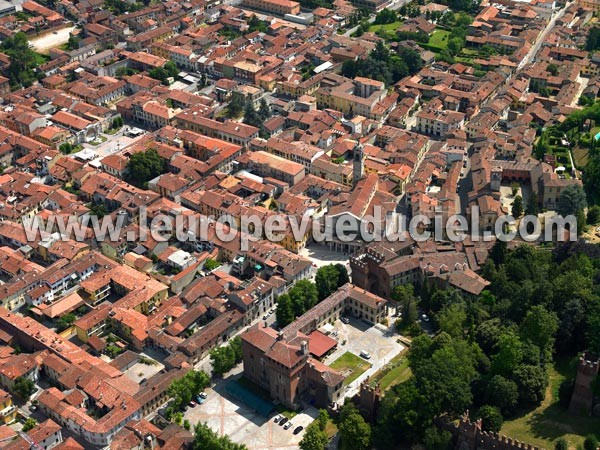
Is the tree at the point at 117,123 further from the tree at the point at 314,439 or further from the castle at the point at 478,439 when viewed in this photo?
the castle at the point at 478,439

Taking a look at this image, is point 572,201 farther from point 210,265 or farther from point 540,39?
point 540,39

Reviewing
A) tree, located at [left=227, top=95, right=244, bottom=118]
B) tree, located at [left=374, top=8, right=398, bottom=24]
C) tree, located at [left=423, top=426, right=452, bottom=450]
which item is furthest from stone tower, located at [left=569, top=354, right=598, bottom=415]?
tree, located at [left=374, top=8, right=398, bottom=24]

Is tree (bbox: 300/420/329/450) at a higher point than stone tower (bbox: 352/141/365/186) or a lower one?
lower

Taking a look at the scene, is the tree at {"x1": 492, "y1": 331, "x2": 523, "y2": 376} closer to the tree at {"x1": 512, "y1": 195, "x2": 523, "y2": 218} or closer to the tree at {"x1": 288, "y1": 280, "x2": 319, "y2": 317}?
the tree at {"x1": 288, "y1": 280, "x2": 319, "y2": 317}

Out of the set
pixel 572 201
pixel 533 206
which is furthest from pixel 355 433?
pixel 572 201

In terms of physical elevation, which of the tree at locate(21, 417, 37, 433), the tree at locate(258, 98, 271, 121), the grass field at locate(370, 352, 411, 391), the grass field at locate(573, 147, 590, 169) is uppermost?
the grass field at locate(573, 147, 590, 169)

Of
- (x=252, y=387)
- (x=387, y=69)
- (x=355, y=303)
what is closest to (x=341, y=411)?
(x=252, y=387)

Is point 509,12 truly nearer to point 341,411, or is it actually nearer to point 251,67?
point 251,67
